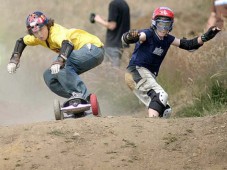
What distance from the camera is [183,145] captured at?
644cm

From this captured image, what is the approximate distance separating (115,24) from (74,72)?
4826mm

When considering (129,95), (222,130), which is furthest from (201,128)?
(129,95)

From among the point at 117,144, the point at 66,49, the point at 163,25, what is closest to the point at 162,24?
the point at 163,25

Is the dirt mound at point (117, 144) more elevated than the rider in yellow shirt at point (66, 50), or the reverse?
the rider in yellow shirt at point (66, 50)

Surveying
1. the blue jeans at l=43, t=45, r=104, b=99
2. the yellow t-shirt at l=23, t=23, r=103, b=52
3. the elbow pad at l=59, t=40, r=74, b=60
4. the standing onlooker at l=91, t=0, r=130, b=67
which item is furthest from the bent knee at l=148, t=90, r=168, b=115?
the standing onlooker at l=91, t=0, r=130, b=67

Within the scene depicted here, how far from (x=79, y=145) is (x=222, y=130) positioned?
1.35 m

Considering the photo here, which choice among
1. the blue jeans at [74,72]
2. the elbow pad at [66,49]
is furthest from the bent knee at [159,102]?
the elbow pad at [66,49]

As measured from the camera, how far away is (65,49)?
28.0 ft

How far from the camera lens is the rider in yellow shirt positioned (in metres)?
8.81

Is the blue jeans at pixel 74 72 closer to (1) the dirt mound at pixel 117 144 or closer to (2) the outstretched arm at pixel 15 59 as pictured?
(2) the outstretched arm at pixel 15 59

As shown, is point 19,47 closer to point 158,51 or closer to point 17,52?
point 17,52

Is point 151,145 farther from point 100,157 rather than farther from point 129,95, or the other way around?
point 129,95

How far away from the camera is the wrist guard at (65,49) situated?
8469 millimetres

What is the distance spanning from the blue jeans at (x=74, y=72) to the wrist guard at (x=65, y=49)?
11.6 inches
